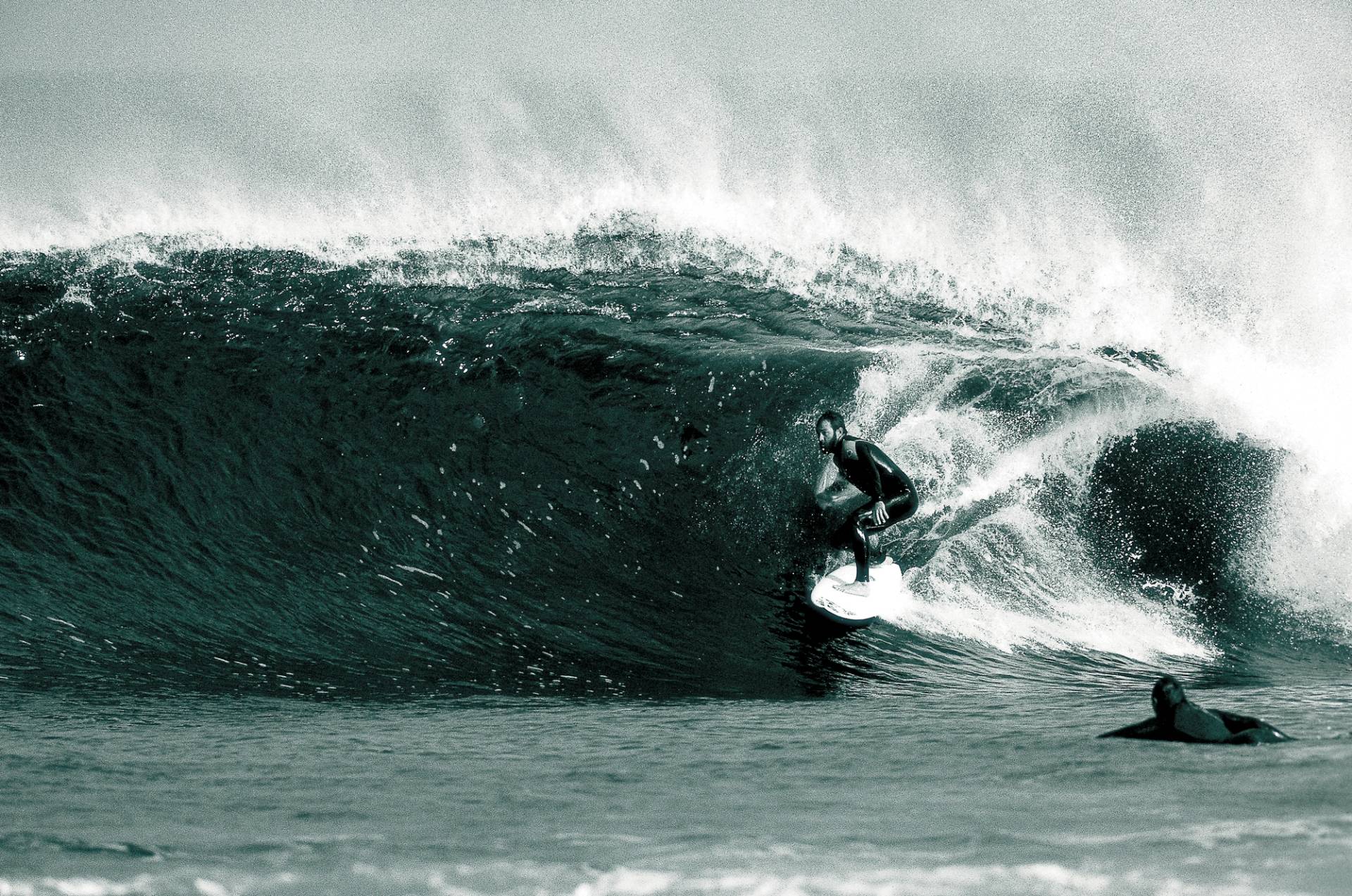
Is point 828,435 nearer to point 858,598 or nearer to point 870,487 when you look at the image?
point 870,487

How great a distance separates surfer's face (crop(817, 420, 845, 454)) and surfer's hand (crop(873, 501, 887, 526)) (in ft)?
1.62

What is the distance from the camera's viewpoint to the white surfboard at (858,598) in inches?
298

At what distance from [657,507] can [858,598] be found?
179cm

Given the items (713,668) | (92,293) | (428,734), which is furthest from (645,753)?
(92,293)

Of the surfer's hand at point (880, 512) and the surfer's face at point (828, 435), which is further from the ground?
the surfer's face at point (828, 435)

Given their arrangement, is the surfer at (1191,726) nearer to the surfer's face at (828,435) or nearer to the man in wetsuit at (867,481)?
the man in wetsuit at (867,481)

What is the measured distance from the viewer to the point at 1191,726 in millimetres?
4566

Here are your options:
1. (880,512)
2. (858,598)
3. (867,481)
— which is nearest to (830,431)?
(867,481)

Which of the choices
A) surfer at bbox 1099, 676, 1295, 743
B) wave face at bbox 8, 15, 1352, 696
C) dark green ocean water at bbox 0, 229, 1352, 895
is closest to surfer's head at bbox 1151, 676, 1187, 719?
surfer at bbox 1099, 676, 1295, 743

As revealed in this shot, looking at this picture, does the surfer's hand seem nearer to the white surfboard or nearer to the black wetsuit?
the black wetsuit

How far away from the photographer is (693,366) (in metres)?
9.97

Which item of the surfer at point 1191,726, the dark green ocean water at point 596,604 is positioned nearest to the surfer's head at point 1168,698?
the surfer at point 1191,726

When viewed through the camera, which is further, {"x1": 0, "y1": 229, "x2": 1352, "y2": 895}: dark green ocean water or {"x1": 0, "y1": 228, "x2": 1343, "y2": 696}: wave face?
{"x1": 0, "y1": 228, "x2": 1343, "y2": 696}: wave face

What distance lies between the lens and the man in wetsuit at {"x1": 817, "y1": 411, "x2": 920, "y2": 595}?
24.3 ft
